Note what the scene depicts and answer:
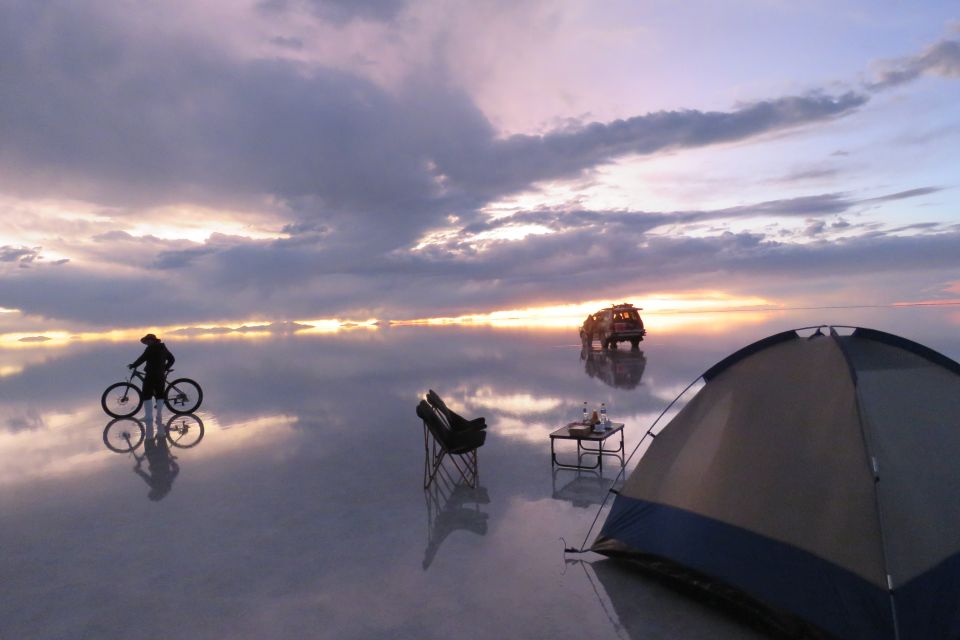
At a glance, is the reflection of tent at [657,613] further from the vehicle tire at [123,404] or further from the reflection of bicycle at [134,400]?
the vehicle tire at [123,404]

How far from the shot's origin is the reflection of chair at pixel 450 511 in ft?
21.3

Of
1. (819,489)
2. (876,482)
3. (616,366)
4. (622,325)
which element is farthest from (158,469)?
(622,325)

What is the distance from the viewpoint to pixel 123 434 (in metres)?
13.2

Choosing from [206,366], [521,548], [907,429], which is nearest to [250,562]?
[521,548]

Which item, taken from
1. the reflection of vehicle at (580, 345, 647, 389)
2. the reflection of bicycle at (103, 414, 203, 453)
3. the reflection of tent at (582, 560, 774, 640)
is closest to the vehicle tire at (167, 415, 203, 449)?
the reflection of bicycle at (103, 414, 203, 453)

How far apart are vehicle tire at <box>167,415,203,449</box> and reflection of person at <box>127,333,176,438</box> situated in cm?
38

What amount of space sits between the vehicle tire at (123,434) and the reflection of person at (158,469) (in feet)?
1.29

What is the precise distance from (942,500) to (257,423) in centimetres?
1303

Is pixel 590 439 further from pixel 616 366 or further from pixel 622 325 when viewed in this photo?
pixel 622 325

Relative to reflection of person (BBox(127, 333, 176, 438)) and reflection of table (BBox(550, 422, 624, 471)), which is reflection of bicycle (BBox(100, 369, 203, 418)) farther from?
reflection of table (BBox(550, 422, 624, 471))

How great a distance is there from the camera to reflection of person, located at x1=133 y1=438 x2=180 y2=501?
29.2 feet

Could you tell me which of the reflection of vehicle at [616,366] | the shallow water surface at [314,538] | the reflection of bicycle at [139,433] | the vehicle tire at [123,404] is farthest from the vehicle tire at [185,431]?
the reflection of vehicle at [616,366]

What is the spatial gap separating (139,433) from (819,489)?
13.8 m

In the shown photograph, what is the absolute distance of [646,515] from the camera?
568cm
